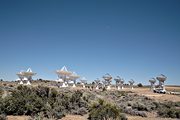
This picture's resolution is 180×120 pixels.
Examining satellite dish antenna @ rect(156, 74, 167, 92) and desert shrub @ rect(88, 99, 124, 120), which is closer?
desert shrub @ rect(88, 99, 124, 120)

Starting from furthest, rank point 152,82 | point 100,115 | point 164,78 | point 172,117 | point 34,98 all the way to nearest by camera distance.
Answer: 1. point 152,82
2. point 164,78
3. point 172,117
4. point 34,98
5. point 100,115

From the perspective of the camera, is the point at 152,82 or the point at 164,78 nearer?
the point at 164,78

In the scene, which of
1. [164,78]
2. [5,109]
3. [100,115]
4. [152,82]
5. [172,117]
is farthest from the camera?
[152,82]

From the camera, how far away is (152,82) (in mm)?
91750

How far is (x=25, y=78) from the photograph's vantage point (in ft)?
267

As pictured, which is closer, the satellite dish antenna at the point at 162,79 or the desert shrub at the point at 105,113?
the desert shrub at the point at 105,113

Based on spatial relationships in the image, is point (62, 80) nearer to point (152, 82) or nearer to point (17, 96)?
point (152, 82)

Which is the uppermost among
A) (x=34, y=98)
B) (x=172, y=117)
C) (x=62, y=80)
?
(x=62, y=80)

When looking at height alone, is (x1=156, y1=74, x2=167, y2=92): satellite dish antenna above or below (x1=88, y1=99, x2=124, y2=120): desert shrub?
above

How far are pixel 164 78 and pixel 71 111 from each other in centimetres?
6312

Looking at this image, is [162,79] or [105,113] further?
[162,79]

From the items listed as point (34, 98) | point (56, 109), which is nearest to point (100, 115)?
point (56, 109)

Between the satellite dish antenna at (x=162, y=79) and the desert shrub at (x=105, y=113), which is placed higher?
the satellite dish antenna at (x=162, y=79)

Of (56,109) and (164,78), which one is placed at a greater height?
(164,78)
